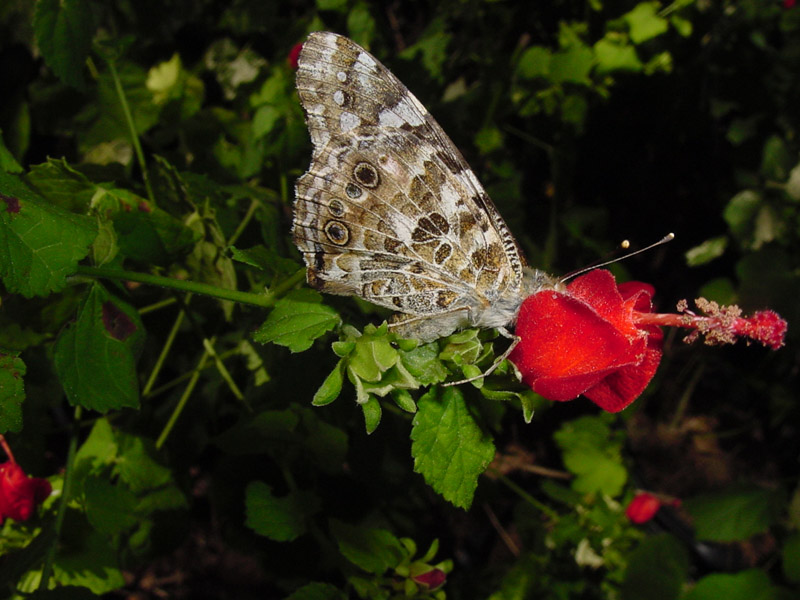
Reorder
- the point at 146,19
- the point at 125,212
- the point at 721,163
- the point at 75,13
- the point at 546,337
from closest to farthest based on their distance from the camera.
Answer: the point at 546,337 → the point at 125,212 → the point at 75,13 → the point at 146,19 → the point at 721,163

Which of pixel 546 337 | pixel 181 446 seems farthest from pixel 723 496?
pixel 181 446

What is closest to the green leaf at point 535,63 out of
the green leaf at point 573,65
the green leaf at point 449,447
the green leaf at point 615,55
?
the green leaf at point 573,65

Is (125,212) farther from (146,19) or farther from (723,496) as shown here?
(723,496)

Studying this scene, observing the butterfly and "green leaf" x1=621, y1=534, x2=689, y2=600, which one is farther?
"green leaf" x1=621, y1=534, x2=689, y2=600

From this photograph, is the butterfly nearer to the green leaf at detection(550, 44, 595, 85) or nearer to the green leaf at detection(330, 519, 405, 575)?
the green leaf at detection(330, 519, 405, 575)

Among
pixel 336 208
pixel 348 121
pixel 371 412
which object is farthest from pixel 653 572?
pixel 348 121

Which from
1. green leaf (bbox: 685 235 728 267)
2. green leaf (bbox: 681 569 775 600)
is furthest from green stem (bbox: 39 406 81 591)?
green leaf (bbox: 685 235 728 267)
